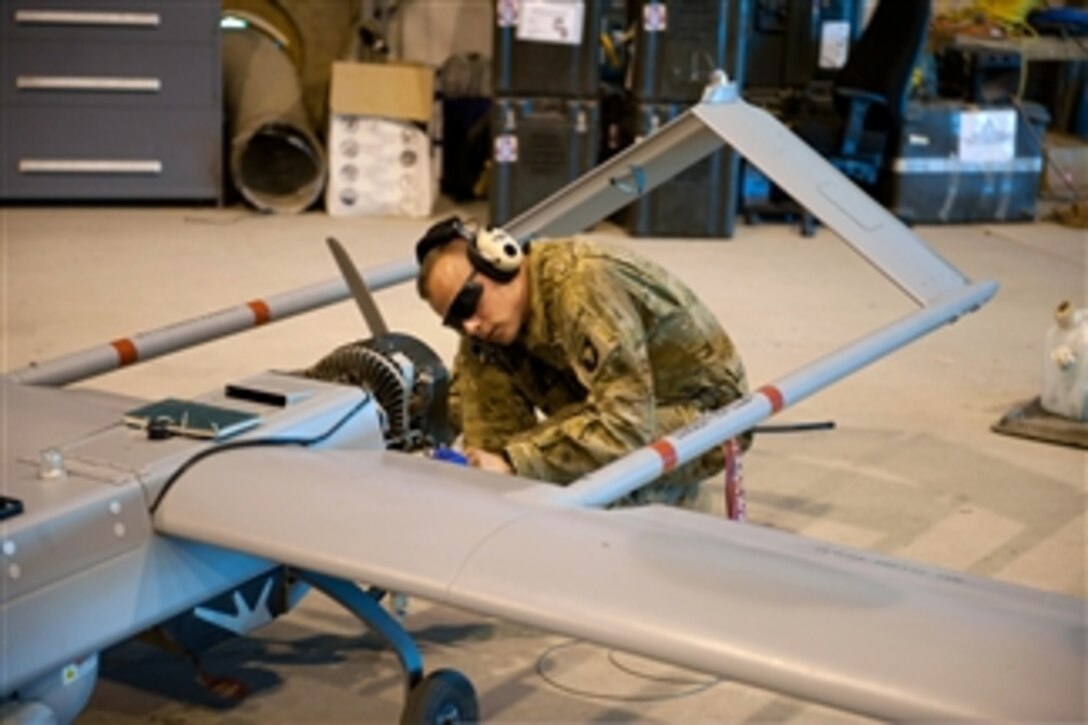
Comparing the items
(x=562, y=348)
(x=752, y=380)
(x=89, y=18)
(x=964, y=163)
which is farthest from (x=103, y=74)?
(x=562, y=348)

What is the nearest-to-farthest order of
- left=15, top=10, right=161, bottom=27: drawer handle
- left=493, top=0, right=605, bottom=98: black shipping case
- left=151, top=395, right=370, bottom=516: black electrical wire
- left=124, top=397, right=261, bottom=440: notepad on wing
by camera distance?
left=151, top=395, right=370, bottom=516: black electrical wire → left=124, top=397, right=261, bottom=440: notepad on wing → left=493, top=0, right=605, bottom=98: black shipping case → left=15, top=10, right=161, bottom=27: drawer handle

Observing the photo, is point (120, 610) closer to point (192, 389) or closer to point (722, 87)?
point (722, 87)

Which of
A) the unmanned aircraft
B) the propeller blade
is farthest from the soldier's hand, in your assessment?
the propeller blade

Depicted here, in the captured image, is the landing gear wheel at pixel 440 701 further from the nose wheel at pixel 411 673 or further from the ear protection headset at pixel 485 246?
the ear protection headset at pixel 485 246

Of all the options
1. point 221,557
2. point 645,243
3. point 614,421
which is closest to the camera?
point 221,557

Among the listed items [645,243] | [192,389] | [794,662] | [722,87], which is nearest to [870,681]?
[794,662]

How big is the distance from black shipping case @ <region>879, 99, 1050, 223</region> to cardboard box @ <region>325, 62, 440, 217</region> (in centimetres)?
255

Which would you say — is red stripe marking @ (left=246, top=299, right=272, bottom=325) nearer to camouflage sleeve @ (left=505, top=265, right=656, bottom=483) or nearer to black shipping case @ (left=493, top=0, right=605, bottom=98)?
camouflage sleeve @ (left=505, top=265, right=656, bottom=483)

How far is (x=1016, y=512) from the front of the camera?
4.81 meters

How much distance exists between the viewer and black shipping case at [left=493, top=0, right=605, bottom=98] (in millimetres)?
8508

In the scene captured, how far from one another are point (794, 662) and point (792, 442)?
3.23 meters

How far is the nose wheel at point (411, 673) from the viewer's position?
124 inches

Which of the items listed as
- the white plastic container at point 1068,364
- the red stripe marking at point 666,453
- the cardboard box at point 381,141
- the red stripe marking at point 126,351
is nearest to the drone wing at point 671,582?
the red stripe marking at point 666,453

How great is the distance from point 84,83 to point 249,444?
6.37 m
